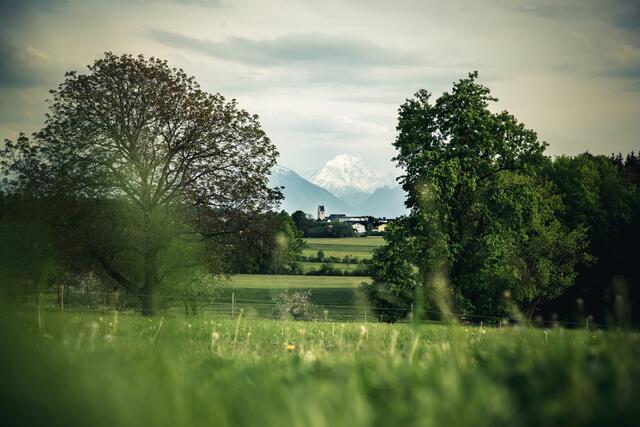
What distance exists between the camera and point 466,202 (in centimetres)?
3916

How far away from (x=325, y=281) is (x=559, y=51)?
46816mm

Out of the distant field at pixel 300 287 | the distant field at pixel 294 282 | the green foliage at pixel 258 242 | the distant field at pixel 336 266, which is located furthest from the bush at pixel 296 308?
the distant field at pixel 336 266

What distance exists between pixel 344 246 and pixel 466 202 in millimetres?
76441

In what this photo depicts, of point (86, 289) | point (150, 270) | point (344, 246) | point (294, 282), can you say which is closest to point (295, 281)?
point (294, 282)

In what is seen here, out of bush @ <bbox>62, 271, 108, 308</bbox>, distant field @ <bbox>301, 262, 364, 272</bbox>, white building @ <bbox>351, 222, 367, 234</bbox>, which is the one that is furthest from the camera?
white building @ <bbox>351, 222, 367, 234</bbox>

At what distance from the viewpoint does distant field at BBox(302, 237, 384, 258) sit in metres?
106

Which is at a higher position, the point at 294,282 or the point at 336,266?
the point at 336,266

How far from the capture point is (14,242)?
130ft

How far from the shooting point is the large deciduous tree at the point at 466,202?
37.7 metres

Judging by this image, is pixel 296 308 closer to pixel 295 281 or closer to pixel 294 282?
pixel 294 282

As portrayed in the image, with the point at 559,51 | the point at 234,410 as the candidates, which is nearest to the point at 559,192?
the point at 559,51

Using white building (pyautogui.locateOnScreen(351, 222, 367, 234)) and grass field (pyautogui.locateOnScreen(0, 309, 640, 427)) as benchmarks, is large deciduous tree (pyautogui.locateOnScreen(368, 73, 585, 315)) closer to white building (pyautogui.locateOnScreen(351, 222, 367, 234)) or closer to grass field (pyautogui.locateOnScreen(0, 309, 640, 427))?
grass field (pyautogui.locateOnScreen(0, 309, 640, 427))

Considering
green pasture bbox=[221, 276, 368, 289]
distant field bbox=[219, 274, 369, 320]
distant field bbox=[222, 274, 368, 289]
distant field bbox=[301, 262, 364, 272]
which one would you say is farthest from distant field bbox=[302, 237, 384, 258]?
distant field bbox=[219, 274, 369, 320]

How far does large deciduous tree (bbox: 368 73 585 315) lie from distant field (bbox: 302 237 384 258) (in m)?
60.6
